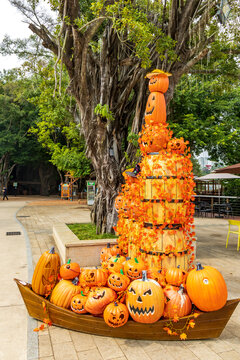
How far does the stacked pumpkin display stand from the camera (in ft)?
11.5

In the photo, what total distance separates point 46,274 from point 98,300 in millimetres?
939

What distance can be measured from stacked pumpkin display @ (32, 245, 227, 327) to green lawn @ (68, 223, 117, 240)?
11.4 feet

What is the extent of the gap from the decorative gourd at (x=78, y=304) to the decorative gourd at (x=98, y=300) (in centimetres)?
7

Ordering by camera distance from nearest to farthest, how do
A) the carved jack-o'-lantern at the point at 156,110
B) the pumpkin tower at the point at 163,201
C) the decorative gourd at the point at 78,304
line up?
the decorative gourd at the point at 78,304, the pumpkin tower at the point at 163,201, the carved jack-o'-lantern at the point at 156,110

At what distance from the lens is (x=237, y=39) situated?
927 cm

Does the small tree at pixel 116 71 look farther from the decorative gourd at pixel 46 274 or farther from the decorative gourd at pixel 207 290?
the decorative gourd at pixel 207 290

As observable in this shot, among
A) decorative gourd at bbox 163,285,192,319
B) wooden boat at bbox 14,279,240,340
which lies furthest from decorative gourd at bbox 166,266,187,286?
wooden boat at bbox 14,279,240,340

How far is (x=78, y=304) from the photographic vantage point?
378 centimetres

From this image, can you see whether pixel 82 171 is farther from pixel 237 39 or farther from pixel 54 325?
pixel 54 325

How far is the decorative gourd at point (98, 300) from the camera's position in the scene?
370 centimetres

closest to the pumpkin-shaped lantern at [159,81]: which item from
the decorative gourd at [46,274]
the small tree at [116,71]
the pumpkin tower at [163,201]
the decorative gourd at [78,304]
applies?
the pumpkin tower at [163,201]

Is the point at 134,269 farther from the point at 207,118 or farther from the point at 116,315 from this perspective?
the point at 207,118

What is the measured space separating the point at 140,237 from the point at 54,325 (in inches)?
Result: 72.3

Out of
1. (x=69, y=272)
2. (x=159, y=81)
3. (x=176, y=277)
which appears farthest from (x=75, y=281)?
(x=159, y=81)
